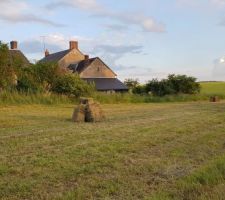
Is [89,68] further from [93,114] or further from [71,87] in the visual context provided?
[93,114]

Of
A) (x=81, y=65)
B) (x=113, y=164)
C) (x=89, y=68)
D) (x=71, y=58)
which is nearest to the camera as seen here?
(x=113, y=164)

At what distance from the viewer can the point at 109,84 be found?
2408 inches

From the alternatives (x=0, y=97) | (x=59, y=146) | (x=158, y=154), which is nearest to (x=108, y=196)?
(x=158, y=154)

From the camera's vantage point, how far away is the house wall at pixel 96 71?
65.9 meters

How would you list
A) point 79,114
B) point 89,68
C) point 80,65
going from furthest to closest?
1. point 80,65
2. point 89,68
3. point 79,114

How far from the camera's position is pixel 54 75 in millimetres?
40344

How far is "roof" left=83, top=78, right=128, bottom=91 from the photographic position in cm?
5874

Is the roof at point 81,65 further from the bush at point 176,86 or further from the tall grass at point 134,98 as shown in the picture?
the tall grass at point 134,98

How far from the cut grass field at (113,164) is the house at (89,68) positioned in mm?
46467

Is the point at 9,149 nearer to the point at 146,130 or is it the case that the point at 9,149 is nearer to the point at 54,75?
the point at 146,130

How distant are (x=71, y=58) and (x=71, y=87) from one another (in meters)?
34.7

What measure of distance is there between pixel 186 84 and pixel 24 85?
68.0ft

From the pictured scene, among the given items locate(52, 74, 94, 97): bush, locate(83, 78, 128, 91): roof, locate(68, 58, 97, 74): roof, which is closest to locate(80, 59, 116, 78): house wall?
locate(68, 58, 97, 74): roof

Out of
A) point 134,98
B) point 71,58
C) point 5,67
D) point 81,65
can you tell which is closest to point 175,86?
point 134,98
